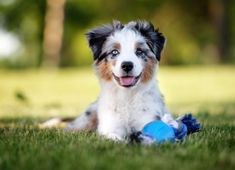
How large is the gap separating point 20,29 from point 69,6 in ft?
13.8

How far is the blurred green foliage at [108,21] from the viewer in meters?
42.7

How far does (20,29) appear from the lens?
44.6 meters

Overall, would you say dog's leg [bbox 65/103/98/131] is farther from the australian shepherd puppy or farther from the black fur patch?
the black fur patch

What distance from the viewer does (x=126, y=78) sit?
700 centimetres

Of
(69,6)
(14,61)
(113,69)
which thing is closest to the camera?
(113,69)

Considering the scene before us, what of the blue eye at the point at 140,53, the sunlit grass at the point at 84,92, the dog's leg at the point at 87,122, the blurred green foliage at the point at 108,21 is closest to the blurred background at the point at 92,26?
the blurred green foliage at the point at 108,21

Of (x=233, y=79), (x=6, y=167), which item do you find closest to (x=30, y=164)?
(x=6, y=167)

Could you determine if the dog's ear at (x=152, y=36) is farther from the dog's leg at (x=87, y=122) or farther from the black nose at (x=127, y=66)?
the dog's leg at (x=87, y=122)

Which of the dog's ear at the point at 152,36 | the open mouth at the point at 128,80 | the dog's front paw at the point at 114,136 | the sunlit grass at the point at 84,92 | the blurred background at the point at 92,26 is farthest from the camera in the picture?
the blurred background at the point at 92,26

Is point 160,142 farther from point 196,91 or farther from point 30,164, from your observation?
point 196,91

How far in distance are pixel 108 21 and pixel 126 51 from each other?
36.2 metres

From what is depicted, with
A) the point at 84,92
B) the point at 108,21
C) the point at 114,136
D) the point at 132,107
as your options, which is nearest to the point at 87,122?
the point at 132,107

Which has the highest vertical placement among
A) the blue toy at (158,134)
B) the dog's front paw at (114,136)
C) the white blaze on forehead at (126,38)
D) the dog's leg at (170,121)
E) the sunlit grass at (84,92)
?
the white blaze on forehead at (126,38)

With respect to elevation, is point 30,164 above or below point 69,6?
below
